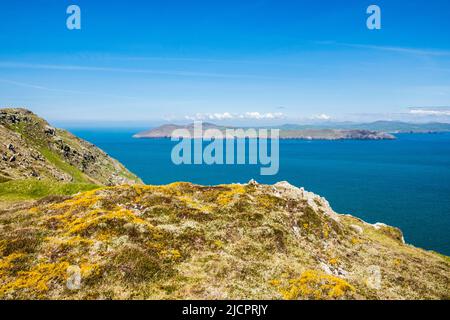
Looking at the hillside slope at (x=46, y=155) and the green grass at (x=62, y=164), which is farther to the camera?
the green grass at (x=62, y=164)

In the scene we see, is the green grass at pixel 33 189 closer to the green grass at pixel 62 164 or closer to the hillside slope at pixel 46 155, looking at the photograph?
the hillside slope at pixel 46 155

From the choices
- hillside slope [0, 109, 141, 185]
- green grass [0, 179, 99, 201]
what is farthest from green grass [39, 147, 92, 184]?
green grass [0, 179, 99, 201]

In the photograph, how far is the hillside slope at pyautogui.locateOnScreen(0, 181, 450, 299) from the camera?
20266mm

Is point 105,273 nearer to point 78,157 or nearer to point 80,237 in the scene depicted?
point 80,237

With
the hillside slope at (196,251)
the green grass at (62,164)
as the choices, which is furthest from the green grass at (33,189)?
the green grass at (62,164)

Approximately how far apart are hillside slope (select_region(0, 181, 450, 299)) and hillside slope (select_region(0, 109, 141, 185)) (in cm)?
6719

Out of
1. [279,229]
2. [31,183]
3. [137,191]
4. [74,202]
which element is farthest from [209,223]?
[31,183]

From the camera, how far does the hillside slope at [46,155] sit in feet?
319

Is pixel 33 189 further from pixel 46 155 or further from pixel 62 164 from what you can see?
pixel 46 155

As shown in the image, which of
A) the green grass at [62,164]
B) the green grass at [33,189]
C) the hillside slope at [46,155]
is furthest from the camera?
the green grass at [62,164]

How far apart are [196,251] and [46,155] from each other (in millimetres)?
132850

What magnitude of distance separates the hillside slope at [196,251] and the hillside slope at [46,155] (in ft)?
220

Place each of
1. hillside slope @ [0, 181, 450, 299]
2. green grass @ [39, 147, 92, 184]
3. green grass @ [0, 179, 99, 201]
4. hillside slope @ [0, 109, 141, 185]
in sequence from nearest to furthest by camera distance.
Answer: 1. hillside slope @ [0, 181, 450, 299]
2. green grass @ [0, 179, 99, 201]
3. hillside slope @ [0, 109, 141, 185]
4. green grass @ [39, 147, 92, 184]

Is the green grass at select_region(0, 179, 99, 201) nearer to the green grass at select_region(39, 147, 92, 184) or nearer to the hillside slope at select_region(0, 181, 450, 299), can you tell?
the hillside slope at select_region(0, 181, 450, 299)
